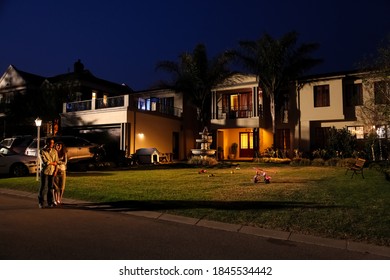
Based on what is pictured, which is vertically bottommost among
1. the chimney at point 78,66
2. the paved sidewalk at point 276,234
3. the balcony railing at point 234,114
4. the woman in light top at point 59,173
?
the paved sidewalk at point 276,234

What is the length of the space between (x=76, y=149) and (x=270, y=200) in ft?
39.5

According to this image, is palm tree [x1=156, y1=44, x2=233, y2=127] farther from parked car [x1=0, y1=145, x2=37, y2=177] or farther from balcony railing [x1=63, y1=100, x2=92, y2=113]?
parked car [x1=0, y1=145, x2=37, y2=177]

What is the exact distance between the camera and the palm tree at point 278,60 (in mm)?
22344

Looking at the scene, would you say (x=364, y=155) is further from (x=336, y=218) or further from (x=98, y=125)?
(x=98, y=125)

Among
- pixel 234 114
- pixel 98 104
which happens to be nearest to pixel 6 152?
pixel 98 104

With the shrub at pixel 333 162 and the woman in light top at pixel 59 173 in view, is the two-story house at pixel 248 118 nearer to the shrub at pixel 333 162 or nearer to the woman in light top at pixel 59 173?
the shrub at pixel 333 162

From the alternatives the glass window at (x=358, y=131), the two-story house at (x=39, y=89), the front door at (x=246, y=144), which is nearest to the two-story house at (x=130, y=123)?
the two-story house at (x=39, y=89)

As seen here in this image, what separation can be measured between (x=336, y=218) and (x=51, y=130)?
23141mm

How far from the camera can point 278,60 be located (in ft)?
73.3

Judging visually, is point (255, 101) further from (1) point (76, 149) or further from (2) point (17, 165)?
(2) point (17, 165)

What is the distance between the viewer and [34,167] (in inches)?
612

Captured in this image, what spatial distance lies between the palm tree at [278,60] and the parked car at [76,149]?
1155 centimetres

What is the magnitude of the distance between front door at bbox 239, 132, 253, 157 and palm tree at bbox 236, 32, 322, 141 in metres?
4.92

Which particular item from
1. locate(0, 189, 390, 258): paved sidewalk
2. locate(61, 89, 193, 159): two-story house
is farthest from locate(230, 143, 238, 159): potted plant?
locate(0, 189, 390, 258): paved sidewalk
